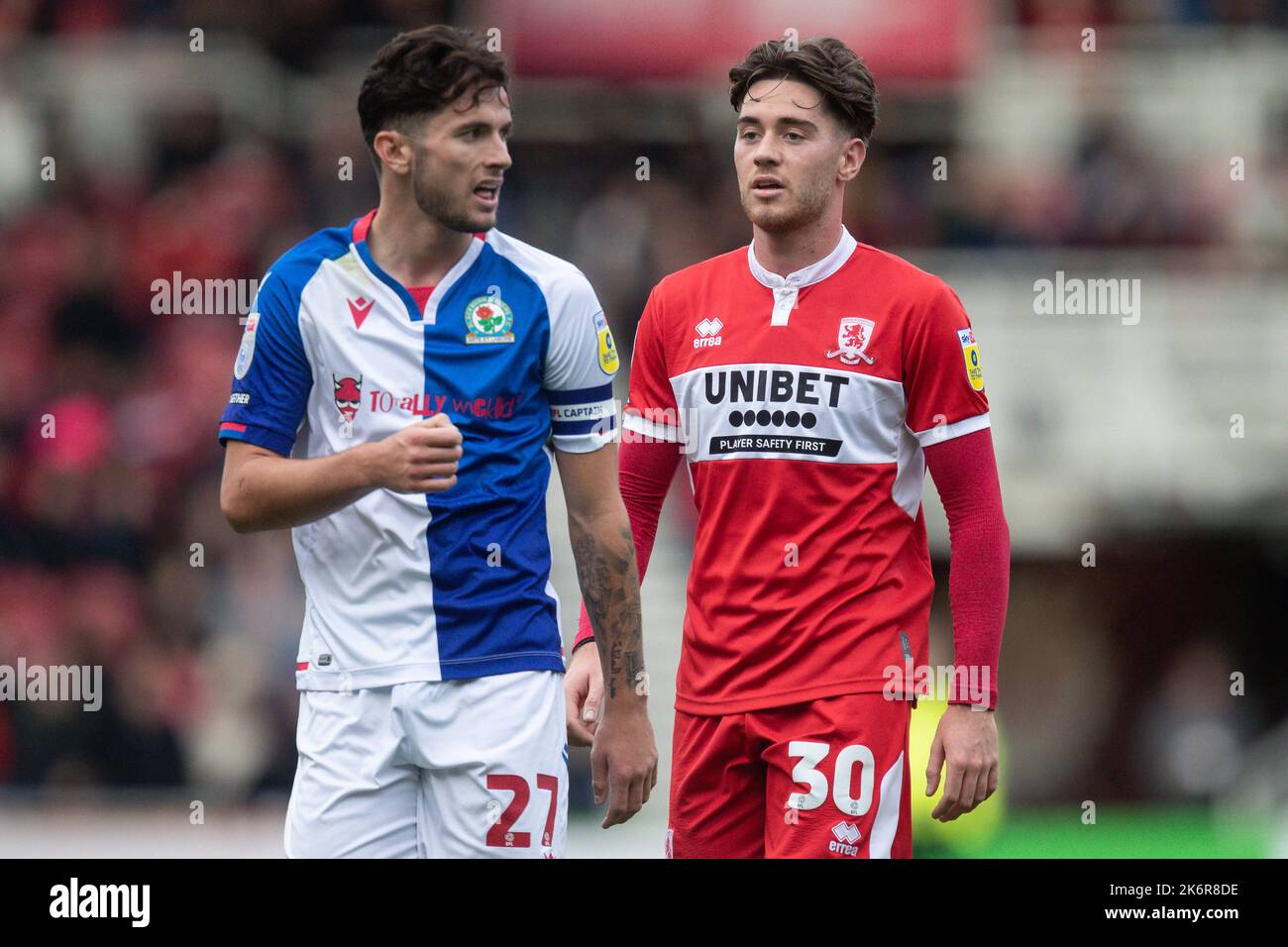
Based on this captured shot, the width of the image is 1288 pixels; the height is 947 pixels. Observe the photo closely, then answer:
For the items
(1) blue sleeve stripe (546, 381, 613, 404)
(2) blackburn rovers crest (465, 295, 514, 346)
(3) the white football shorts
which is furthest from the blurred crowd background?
(3) the white football shorts

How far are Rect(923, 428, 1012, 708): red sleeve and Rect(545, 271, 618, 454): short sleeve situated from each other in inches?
36.6

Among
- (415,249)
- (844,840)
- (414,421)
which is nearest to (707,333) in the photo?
(415,249)

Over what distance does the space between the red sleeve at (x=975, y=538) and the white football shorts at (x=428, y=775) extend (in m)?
1.24

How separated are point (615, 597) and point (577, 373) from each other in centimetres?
61

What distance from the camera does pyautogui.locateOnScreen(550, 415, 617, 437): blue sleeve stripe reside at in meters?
5.42

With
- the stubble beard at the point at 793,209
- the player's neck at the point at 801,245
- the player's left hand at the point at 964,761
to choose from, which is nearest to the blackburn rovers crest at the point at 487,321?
the stubble beard at the point at 793,209

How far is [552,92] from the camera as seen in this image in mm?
13633

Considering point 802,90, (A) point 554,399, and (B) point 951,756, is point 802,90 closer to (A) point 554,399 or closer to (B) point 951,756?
(A) point 554,399

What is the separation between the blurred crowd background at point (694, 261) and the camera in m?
12.1

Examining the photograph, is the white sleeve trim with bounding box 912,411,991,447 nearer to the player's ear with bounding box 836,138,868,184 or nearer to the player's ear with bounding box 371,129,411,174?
the player's ear with bounding box 836,138,868,184

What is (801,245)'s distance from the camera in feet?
19.2

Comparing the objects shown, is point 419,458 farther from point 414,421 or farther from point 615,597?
point 615,597

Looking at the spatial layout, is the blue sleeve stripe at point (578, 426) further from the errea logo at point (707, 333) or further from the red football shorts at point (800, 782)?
the red football shorts at point (800, 782)
